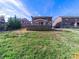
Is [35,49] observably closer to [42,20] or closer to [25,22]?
[42,20]

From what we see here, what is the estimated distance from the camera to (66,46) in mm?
9742

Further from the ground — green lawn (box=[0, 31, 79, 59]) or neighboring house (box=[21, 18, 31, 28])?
neighboring house (box=[21, 18, 31, 28])

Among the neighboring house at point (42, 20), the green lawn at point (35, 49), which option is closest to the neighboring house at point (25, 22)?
the neighboring house at point (42, 20)

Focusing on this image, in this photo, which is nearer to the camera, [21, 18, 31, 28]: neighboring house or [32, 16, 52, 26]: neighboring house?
[21, 18, 31, 28]: neighboring house

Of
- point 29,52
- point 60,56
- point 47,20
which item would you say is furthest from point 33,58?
point 47,20

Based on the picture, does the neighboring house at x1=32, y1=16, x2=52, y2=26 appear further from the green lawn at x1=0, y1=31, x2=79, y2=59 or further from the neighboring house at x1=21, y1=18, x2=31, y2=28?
the green lawn at x1=0, y1=31, x2=79, y2=59

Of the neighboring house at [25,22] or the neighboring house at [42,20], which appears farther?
the neighboring house at [42,20]

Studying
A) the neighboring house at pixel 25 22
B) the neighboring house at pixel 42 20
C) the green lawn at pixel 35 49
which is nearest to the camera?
the green lawn at pixel 35 49

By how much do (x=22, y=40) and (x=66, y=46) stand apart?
2859 millimetres

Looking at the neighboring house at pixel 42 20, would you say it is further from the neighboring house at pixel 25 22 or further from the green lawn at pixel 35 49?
the green lawn at pixel 35 49

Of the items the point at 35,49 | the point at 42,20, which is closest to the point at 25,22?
the point at 42,20

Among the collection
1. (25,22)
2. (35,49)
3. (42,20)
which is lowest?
(35,49)

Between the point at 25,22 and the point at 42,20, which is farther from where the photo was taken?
the point at 25,22

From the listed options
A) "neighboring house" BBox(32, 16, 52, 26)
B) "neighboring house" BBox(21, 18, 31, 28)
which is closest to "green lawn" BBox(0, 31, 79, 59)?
"neighboring house" BBox(21, 18, 31, 28)
